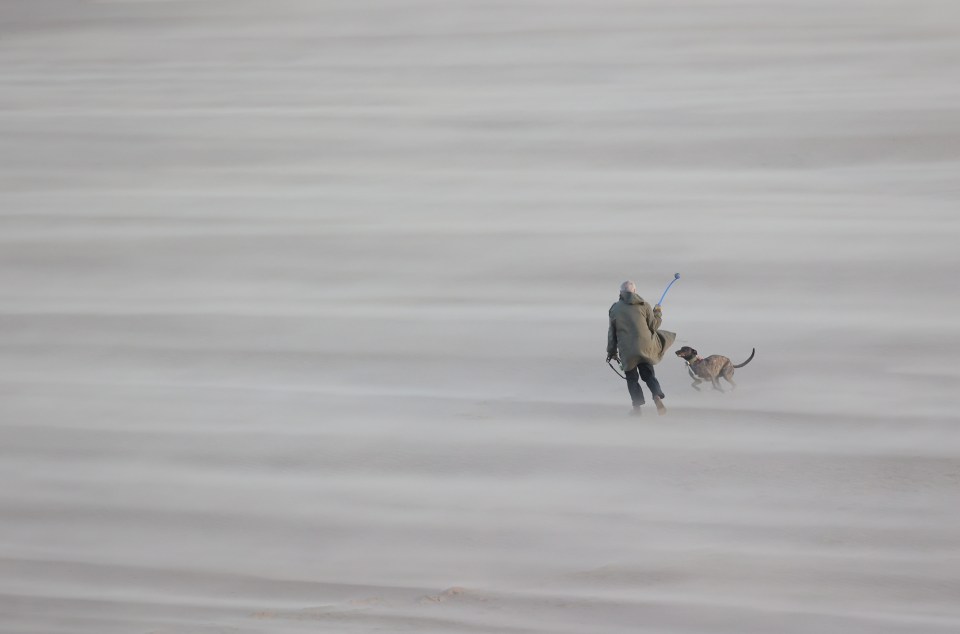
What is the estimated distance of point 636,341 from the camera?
6730mm

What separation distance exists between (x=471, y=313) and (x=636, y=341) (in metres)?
1.87

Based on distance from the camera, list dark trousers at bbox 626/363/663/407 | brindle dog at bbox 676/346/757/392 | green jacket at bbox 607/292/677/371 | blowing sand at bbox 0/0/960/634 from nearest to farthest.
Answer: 1. blowing sand at bbox 0/0/960/634
2. green jacket at bbox 607/292/677/371
3. dark trousers at bbox 626/363/663/407
4. brindle dog at bbox 676/346/757/392

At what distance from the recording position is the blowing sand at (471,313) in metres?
5.66

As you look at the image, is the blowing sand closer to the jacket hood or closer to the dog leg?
the dog leg

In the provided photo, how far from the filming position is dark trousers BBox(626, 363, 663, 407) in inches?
269

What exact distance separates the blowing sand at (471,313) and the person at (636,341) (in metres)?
0.18

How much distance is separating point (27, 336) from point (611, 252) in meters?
4.36

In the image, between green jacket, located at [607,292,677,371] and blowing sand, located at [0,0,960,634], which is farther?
green jacket, located at [607,292,677,371]

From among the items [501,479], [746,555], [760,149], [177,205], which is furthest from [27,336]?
[760,149]

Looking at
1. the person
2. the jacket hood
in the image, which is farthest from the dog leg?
the jacket hood

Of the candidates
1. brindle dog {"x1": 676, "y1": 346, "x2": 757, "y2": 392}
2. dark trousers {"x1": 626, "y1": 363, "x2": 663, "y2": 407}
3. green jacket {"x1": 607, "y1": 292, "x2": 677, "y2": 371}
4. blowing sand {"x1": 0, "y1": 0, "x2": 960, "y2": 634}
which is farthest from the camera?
brindle dog {"x1": 676, "y1": 346, "x2": 757, "y2": 392}

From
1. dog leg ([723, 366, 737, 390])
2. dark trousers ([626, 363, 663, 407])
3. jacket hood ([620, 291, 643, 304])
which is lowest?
dark trousers ([626, 363, 663, 407])

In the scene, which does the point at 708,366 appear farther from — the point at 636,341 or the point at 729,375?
the point at 636,341

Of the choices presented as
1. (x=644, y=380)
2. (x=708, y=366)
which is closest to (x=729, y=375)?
(x=708, y=366)
